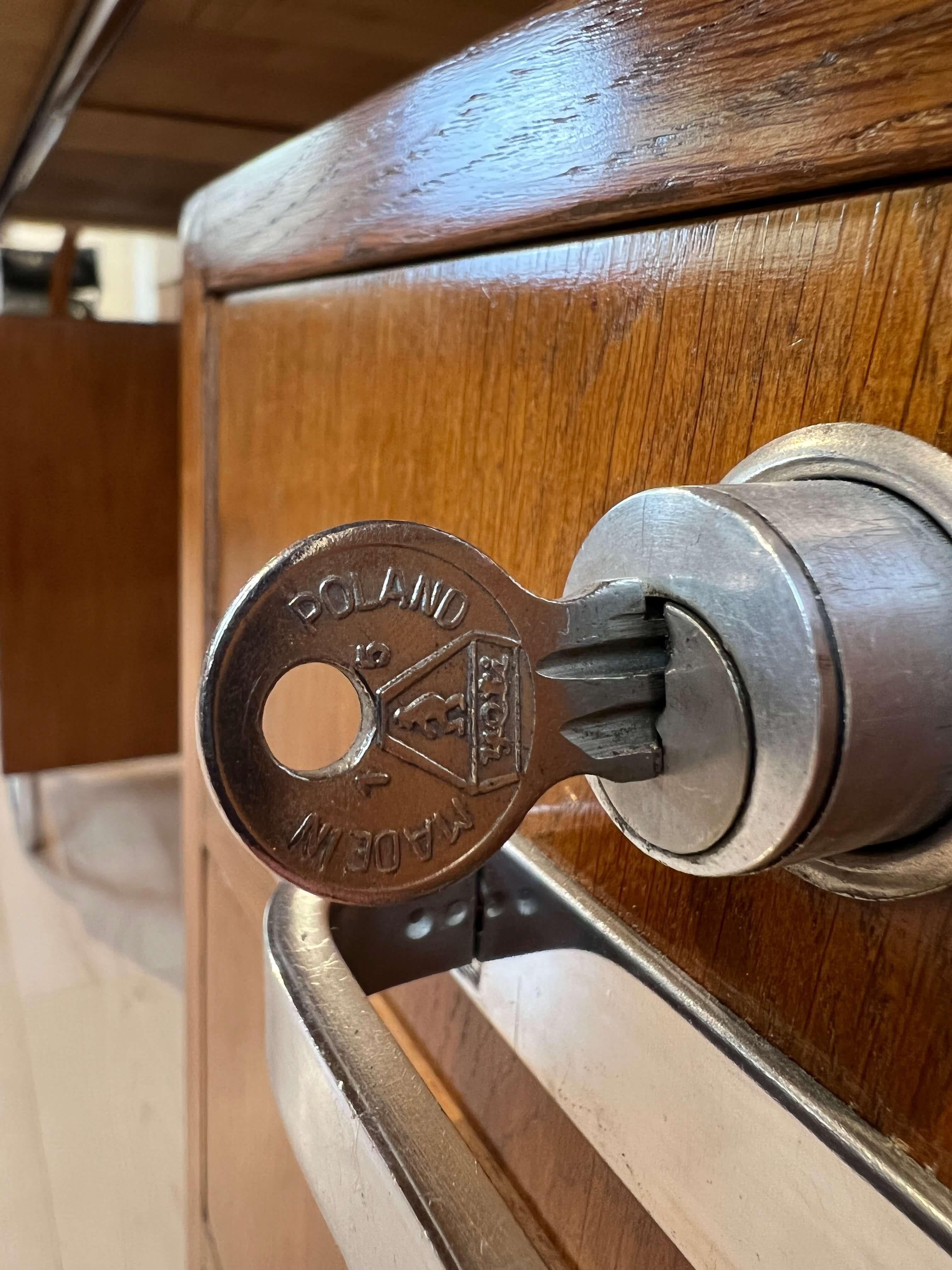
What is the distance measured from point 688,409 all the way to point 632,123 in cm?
5

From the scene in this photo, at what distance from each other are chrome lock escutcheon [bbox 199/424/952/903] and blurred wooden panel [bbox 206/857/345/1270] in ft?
0.77

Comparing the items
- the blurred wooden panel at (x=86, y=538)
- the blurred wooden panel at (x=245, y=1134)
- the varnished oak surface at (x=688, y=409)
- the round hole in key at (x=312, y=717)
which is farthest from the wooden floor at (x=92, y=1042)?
the varnished oak surface at (x=688, y=409)

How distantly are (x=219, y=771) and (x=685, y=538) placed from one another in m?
0.07

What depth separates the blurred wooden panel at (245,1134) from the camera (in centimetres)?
A: 35

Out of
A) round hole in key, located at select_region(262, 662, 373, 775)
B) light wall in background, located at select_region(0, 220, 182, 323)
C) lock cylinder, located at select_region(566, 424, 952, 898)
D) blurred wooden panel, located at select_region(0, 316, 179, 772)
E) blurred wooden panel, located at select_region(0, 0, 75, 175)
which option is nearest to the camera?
lock cylinder, located at select_region(566, 424, 952, 898)

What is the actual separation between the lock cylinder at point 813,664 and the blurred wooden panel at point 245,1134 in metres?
0.25

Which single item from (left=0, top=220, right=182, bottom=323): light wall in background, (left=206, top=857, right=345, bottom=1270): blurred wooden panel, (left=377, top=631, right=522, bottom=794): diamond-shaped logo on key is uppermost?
(left=0, top=220, right=182, bottom=323): light wall in background

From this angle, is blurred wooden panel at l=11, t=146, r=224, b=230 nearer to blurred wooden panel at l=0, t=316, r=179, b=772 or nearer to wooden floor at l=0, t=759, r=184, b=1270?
blurred wooden panel at l=0, t=316, r=179, b=772

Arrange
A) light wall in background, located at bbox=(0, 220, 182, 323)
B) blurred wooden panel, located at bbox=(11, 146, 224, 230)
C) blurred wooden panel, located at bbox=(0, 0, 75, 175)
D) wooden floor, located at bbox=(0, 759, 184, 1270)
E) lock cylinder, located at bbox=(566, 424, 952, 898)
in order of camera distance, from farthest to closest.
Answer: light wall in background, located at bbox=(0, 220, 182, 323)
blurred wooden panel, located at bbox=(11, 146, 224, 230)
wooden floor, located at bbox=(0, 759, 184, 1270)
blurred wooden panel, located at bbox=(0, 0, 75, 175)
lock cylinder, located at bbox=(566, 424, 952, 898)

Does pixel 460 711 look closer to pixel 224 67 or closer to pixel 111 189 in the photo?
pixel 224 67

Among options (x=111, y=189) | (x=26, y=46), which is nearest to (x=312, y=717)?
(x=26, y=46)

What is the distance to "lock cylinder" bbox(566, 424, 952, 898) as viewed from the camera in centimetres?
13

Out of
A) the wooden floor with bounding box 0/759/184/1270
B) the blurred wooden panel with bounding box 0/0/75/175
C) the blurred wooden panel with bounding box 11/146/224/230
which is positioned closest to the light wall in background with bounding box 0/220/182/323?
the blurred wooden panel with bounding box 11/146/224/230

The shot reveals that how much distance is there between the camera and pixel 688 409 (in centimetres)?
19
